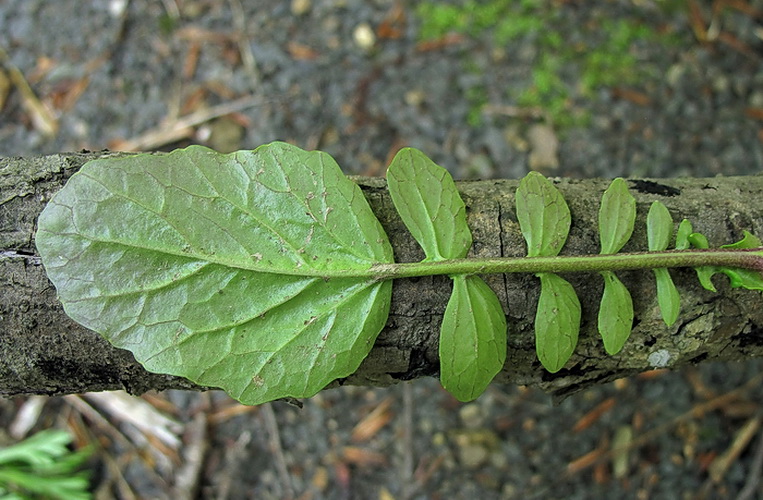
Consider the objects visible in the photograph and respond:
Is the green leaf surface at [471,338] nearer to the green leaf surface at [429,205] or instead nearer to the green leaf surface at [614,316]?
the green leaf surface at [429,205]

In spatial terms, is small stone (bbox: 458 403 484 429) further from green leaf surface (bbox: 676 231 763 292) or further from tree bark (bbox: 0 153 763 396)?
green leaf surface (bbox: 676 231 763 292)

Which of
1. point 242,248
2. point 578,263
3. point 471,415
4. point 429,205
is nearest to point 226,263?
point 242,248

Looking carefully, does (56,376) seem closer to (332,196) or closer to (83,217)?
(83,217)

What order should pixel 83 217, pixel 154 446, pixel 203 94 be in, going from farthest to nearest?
pixel 203 94, pixel 154 446, pixel 83 217

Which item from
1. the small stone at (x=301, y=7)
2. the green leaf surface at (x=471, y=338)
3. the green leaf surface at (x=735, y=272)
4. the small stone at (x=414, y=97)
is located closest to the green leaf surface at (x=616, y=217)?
the green leaf surface at (x=735, y=272)

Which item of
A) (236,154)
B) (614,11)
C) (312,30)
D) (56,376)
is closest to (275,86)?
(312,30)

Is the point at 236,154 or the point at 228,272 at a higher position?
the point at 236,154

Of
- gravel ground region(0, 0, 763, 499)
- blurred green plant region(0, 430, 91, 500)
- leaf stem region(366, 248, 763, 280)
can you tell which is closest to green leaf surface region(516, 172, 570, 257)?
leaf stem region(366, 248, 763, 280)
